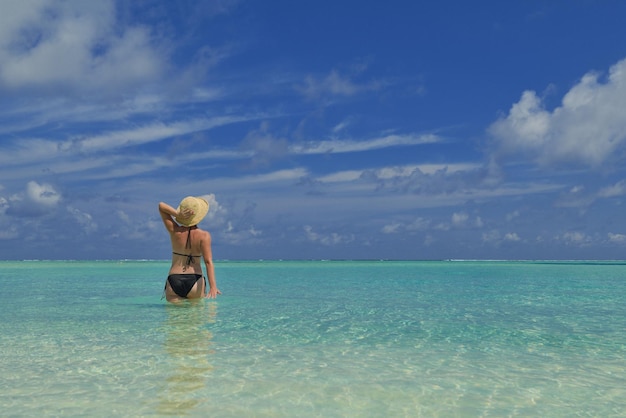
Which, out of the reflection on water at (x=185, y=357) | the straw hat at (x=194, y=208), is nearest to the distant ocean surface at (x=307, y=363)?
the reflection on water at (x=185, y=357)

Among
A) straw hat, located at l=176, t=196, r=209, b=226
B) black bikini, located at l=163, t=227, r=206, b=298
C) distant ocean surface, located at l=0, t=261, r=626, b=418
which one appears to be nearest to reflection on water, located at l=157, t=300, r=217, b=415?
distant ocean surface, located at l=0, t=261, r=626, b=418

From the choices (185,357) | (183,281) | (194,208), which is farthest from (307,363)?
(183,281)

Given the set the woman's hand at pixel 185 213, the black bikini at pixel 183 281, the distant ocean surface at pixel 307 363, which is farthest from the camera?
the black bikini at pixel 183 281

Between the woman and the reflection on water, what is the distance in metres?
0.61

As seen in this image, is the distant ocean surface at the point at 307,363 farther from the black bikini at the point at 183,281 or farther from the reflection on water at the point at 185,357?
the black bikini at the point at 183,281

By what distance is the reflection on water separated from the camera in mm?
5150

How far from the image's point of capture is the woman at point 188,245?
37.7 ft

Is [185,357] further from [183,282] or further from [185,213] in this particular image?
[183,282]

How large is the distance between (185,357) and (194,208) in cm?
488

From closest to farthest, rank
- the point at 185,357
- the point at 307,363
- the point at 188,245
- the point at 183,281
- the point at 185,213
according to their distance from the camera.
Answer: the point at 307,363 < the point at 185,357 < the point at 185,213 < the point at 188,245 < the point at 183,281

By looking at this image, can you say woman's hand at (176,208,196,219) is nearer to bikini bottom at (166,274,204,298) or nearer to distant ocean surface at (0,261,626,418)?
bikini bottom at (166,274,204,298)

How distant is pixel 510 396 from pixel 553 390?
0.61 meters

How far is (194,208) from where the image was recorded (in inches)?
451

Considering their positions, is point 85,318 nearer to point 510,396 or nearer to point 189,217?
point 189,217
